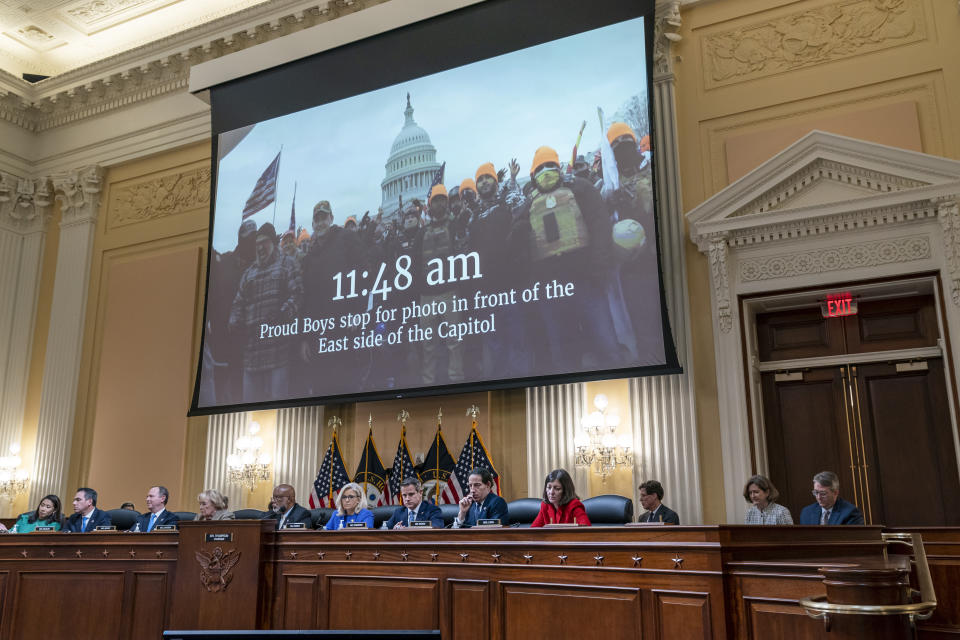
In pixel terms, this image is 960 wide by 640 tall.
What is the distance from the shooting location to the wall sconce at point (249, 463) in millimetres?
8914

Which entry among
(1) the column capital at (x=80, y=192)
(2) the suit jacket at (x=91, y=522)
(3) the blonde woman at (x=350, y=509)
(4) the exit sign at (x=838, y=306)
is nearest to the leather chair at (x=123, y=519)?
(2) the suit jacket at (x=91, y=522)

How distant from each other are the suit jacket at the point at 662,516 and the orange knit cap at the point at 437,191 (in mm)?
3575

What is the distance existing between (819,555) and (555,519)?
5.75 feet

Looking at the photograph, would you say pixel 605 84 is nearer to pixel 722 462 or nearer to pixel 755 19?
pixel 755 19

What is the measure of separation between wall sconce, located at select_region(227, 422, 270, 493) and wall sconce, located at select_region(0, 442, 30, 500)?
3.27m

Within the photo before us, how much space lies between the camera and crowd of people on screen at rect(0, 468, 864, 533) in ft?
18.0

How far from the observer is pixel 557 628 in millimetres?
4277

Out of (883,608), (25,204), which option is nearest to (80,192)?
(25,204)

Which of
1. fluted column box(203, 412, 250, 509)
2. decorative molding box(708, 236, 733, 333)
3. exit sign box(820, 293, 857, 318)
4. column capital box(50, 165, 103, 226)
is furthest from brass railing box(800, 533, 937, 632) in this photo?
column capital box(50, 165, 103, 226)

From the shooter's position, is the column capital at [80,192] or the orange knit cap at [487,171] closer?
the orange knit cap at [487,171]

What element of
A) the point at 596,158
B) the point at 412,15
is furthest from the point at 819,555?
the point at 412,15

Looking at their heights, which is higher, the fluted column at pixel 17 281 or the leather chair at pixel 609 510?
the fluted column at pixel 17 281

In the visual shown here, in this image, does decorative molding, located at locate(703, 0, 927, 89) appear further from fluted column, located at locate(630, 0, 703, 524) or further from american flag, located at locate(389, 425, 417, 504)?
american flag, located at locate(389, 425, 417, 504)

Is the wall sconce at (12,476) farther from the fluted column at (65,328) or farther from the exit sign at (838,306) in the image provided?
the exit sign at (838,306)
